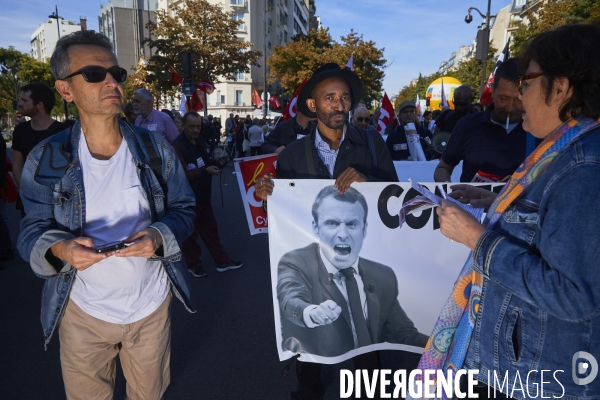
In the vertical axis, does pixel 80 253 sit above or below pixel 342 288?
above

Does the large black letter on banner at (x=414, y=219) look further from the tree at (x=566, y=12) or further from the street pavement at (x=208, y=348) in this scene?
the tree at (x=566, y=12)

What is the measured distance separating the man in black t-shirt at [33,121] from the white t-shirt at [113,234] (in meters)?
3.50

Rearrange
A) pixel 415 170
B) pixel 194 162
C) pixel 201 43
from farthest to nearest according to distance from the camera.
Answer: pixel 201 43, pixel 194 162, pixel 415 170

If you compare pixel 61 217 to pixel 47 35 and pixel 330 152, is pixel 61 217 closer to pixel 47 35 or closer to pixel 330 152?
pixel 330 152

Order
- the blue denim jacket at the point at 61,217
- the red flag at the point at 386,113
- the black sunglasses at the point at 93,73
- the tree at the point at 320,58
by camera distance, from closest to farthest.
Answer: the blue denim jacket at the point at 61,217 < the black sunglasses at the point at 93,73 < the red flag at the point at 386,113 < the tree at the point at 320,58

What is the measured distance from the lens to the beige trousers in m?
1.95

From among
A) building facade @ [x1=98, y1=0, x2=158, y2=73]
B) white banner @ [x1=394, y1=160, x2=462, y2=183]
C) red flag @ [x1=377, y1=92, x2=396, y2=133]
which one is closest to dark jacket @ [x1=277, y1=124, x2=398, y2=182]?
white banner @ [x1=394, y1=160, x2=462, y2=183]

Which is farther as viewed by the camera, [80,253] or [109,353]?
[109,353]

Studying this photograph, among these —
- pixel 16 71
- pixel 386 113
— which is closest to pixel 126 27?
pixel 16 71

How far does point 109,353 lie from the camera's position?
2.06 metres

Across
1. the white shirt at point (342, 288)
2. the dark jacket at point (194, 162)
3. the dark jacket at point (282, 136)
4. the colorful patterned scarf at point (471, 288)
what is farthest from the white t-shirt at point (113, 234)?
the dark jacket at point (282, 136)

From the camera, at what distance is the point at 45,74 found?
4394cm

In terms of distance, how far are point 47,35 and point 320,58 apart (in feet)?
272

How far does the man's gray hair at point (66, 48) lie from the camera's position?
6.33 ft
